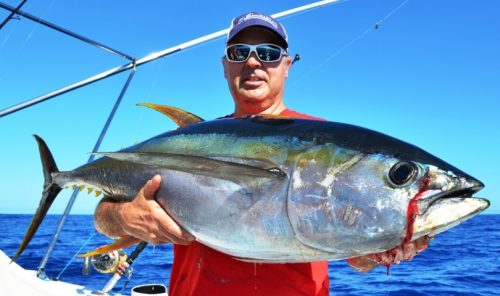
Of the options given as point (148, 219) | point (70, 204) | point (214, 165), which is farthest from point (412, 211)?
point (70, 204)

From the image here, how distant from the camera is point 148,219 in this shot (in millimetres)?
1908

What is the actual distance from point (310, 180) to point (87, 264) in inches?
230

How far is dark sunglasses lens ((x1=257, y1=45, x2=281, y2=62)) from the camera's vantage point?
2.57 metres

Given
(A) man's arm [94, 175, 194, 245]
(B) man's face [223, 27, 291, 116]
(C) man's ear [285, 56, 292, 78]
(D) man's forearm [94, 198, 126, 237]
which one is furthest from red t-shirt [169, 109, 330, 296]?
(C) man's ear [285, 56, 292, 78]

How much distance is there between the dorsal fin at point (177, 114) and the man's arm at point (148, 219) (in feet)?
1.58

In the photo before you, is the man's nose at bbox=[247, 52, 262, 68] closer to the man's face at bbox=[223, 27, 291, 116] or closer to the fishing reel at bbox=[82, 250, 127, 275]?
the man's face at bbox=[223, 27, 291, 116]

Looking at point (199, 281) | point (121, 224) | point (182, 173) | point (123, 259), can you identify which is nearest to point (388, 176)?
point (182, 173)

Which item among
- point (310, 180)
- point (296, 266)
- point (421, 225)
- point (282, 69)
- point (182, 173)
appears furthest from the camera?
point (282, 69)

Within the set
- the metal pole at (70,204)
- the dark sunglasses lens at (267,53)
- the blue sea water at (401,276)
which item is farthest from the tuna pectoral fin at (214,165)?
the blue sea water at (401,276)

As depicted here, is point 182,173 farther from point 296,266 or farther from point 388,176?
point 388,176

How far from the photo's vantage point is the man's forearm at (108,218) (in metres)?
2.13

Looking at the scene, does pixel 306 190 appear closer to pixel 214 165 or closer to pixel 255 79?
pixel 214 165

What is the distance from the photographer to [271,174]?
62.9 inches

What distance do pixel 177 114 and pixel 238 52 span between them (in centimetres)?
59
